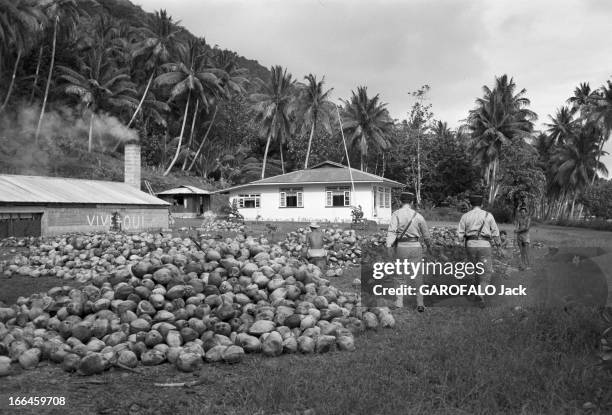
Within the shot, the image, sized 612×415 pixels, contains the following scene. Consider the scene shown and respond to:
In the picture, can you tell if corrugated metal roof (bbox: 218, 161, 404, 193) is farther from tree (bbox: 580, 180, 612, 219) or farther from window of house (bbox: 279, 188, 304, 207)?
tree (bbox: 580, 180, 612, 219)

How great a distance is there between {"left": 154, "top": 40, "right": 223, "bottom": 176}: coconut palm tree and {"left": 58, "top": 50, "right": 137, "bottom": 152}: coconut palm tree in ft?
10.9

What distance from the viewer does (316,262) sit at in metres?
12.1

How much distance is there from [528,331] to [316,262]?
20.1 feet

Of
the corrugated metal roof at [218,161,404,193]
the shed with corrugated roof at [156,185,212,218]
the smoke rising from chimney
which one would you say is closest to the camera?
the corrugated metal roof at [218,161,404,193]

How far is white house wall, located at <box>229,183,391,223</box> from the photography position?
37.2m

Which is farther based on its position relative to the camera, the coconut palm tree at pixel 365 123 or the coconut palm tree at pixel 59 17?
the coconut palm tree at pixel 365 123

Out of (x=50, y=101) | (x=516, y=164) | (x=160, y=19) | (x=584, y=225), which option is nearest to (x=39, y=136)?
(x=50, y=101)

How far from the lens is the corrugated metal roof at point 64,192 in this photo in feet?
65.9

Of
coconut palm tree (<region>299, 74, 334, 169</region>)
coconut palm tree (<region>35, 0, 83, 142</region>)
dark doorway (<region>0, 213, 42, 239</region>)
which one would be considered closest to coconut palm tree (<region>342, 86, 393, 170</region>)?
coconut palm tree (<region>299, 74, 334, 169</region>)

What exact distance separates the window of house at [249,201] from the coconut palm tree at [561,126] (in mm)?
39966

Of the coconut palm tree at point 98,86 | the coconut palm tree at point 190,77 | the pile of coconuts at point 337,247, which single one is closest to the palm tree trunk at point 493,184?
the coconut palm tree at point 190,77

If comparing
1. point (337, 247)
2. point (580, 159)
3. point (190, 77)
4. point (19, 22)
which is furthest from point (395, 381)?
point (580, 159)

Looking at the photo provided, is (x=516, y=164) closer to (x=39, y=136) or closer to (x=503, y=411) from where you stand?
(x=39, y=136)

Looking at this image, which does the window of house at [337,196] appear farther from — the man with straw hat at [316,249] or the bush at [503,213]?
the man with straw hat at [316,249]
